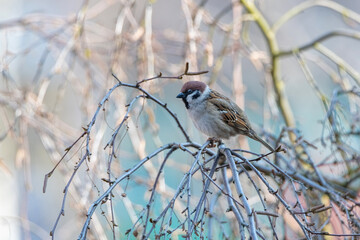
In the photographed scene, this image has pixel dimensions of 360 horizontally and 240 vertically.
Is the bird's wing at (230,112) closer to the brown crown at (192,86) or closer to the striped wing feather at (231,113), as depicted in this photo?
the striped wing feather at (231,113)

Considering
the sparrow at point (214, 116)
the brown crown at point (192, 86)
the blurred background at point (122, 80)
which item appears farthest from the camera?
the sparrow at point (214, 116)

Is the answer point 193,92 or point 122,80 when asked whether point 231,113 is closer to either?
point 193,92

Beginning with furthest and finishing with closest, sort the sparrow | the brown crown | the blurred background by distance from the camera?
the sparrow, the brown crown, the blurred background

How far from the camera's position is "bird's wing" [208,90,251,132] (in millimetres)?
A: 3037

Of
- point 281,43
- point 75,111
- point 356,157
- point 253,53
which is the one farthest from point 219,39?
point 356,157

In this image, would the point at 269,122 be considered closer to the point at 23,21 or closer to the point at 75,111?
the point at 23,21

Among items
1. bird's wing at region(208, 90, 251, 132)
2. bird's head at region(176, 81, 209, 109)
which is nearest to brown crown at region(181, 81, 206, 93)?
bird's head at region(176, 81, 209, 109)

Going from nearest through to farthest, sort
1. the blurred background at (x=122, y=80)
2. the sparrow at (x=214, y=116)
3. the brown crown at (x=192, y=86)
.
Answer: the blurred background at (x=122, y=80) → the brown crown at (x=192, y=86) → the sparrow at (x=214, y=116)

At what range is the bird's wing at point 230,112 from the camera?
9.96ft

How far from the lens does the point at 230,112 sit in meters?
3.10

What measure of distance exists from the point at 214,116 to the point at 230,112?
6.0 inches

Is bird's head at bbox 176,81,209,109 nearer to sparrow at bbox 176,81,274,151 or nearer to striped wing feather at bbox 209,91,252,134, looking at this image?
sparrow at bbox 176,81,274,151

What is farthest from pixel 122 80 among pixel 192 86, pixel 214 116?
pixel 214 116

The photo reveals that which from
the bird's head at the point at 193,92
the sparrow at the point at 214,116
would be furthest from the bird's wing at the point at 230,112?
the bird's head at the point at 193,92
